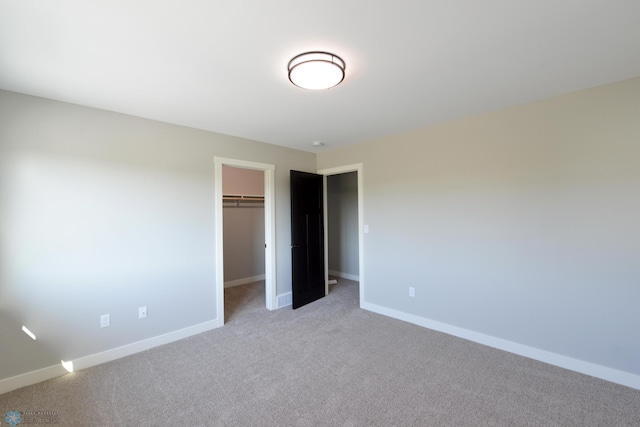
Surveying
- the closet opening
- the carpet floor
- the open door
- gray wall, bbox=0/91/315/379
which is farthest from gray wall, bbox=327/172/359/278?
gray wall, bbox=0/91/315/379

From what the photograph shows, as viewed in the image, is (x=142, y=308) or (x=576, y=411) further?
(x=142, y=308)

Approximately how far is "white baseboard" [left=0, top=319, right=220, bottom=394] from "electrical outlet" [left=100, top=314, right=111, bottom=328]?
25 cm

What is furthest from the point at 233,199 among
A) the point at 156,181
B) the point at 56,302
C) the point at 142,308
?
the point at 56,302

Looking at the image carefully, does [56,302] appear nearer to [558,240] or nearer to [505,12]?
[505,12]

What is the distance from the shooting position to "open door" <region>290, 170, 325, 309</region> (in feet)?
12.8

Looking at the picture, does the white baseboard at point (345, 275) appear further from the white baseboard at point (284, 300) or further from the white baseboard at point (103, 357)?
the white baseboard at point (103, 357)

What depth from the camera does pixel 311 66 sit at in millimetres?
1742

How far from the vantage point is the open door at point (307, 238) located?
3910mm

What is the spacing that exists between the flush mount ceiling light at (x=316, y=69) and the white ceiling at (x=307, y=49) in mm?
57

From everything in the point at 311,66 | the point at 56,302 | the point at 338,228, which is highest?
the point at 311,66

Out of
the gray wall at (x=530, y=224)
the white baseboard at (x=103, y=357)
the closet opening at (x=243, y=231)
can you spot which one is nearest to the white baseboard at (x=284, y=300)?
the closet opening at (x=243, y=231)

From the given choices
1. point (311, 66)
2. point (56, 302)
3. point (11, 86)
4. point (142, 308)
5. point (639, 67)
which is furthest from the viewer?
point (142, 308)

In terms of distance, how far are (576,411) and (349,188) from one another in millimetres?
4353

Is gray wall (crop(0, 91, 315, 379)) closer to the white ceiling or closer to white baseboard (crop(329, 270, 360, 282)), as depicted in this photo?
the white ceiling
